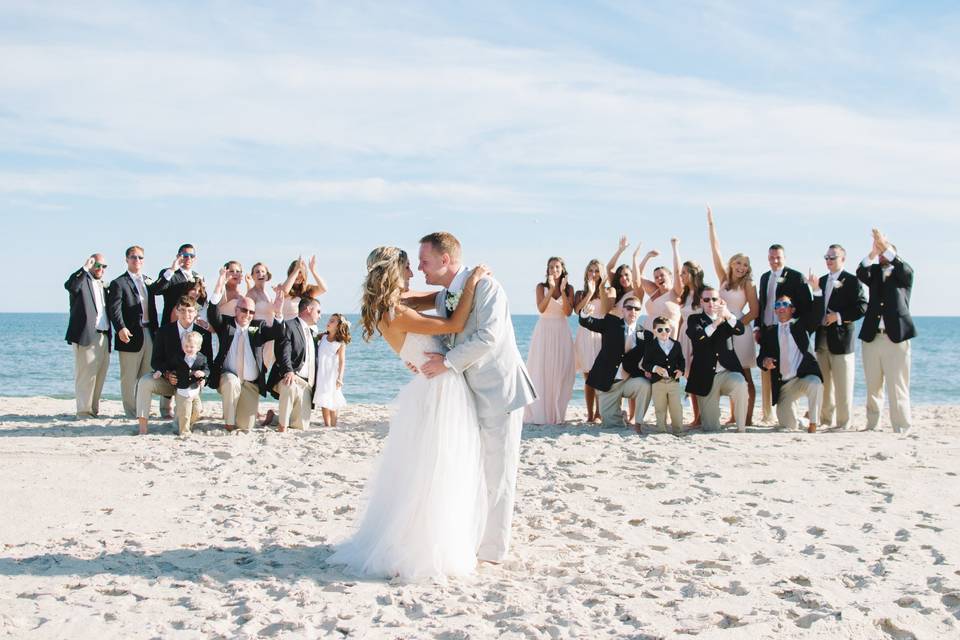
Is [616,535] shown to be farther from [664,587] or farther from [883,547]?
[883,547]

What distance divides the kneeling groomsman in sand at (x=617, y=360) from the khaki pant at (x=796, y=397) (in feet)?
4.99

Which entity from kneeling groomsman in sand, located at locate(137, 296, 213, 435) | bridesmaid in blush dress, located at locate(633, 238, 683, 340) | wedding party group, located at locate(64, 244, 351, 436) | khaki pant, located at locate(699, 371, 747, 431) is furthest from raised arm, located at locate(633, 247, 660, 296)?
kneeling groomsman in sand, located at locate(137, 296, 213, 435)

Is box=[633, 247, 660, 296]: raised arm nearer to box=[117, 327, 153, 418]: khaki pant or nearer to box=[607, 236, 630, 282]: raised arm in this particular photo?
box=[607, 236, 630, 282]: raised arm

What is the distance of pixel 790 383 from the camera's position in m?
9.66

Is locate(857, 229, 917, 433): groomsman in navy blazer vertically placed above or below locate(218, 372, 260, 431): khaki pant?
above

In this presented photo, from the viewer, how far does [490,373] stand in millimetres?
4805

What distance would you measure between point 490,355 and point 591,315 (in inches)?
213

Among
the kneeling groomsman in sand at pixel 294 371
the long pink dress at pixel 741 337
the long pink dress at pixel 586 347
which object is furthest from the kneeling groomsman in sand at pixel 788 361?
the kneeling groomsman in sand at pixel 294 371

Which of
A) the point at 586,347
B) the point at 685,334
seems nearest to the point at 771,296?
the point at 685,334

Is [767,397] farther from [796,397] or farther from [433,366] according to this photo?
[433,366]

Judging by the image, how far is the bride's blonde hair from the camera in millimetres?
4613

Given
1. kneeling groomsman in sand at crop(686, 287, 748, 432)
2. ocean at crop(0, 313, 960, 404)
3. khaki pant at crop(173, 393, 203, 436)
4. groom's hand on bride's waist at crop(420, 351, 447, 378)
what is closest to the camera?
groom's hand on bride's waist at crop(420, 351, 447, 378)

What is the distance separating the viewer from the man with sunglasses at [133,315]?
987 centimetres

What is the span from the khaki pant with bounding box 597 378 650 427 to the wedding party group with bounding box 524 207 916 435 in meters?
0.01
